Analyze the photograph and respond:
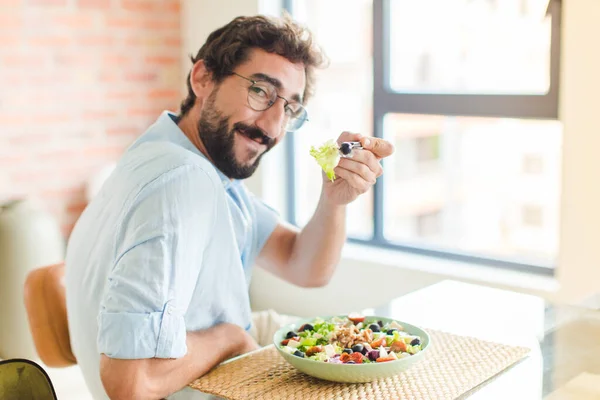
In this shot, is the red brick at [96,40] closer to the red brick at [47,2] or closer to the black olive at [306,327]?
the red brick at [47,2]

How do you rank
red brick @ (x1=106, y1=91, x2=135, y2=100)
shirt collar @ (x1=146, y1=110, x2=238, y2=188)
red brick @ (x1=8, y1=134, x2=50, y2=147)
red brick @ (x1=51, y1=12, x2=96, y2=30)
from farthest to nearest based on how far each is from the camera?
red brick @ (x1=106, y1=91, x2=135, y2=100)
red brick @ (x1=51, y1=12, x2=96, y2=30)
red brick @ (x1=8, y1=134, x2=50, y2=147)
shirt collar @ (x1=146, y1=110, x2=238, y2=188)

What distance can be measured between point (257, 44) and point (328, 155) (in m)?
0.40

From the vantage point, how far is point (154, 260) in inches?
57.0

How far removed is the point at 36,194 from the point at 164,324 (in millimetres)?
2290

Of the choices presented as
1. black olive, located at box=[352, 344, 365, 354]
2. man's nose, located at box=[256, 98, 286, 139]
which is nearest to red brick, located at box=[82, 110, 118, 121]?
man's nose, located at box=[256, 98, 286, 139]

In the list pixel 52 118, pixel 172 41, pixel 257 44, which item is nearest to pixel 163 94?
pixel 172 41

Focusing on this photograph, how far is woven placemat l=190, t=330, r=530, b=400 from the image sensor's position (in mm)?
1346

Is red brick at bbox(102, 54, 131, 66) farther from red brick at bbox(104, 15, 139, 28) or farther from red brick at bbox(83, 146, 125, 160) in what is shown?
red brick at bbox(83, 146, 125, 160)

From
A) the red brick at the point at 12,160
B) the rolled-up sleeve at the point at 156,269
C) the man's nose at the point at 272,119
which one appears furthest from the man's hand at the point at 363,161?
the red brick at the point at 12,160

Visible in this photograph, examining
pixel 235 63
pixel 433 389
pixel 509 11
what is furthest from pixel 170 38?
pixel 433 389

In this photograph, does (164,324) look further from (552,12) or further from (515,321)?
(552,12)

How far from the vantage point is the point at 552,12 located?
9.37 ft

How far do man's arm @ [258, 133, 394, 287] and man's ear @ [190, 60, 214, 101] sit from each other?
38 centimetres

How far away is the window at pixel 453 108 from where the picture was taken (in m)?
3.11
